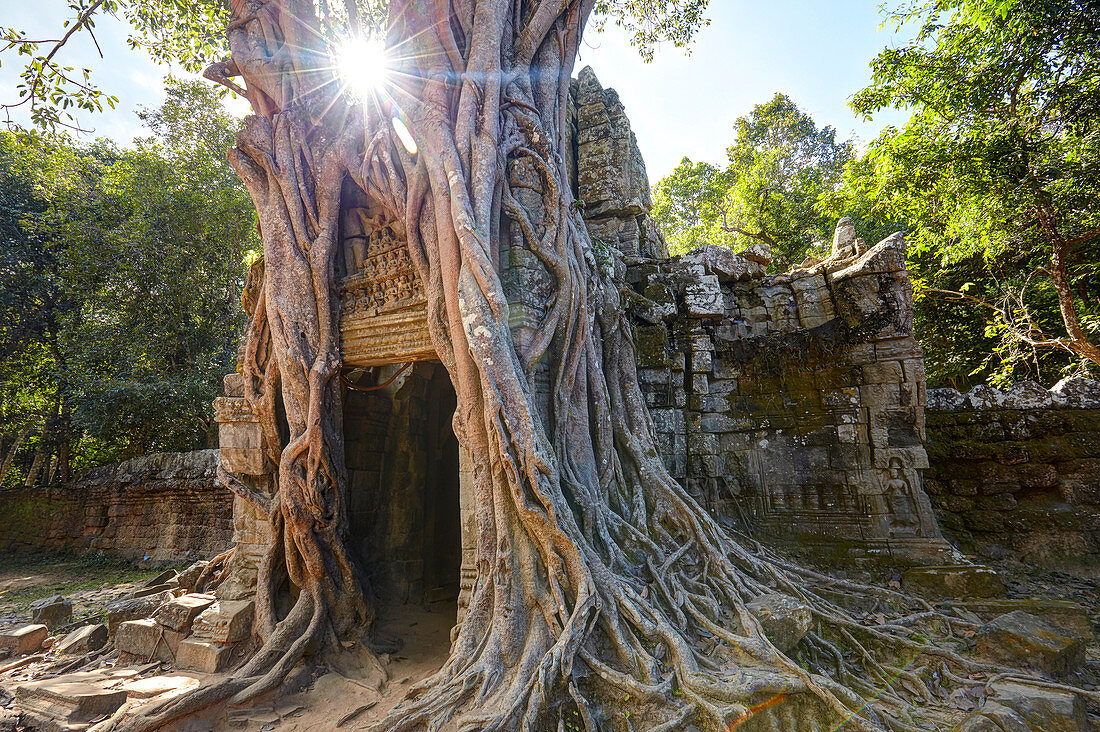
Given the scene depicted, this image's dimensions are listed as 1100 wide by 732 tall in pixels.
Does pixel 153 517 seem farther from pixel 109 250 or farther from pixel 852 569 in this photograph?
pixel 852 569

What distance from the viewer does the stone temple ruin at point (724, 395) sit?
4.20 m

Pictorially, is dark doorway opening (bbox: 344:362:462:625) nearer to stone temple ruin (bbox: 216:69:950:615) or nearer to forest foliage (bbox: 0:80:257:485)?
stone temple ruin (bbox: 216:69:950:615)

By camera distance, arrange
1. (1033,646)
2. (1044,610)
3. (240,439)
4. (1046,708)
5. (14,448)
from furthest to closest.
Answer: (14,448), (240,439), (1044,610), (1033,646), (1046,708)

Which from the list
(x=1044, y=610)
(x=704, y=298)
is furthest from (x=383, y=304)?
(x=1044, y=610)

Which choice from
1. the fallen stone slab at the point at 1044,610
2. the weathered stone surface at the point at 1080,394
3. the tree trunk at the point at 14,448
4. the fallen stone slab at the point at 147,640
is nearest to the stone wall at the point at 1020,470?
the weathered stone surface at the point at 1080,394

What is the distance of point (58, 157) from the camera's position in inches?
367

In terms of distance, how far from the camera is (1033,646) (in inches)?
105

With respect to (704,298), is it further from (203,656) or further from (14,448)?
(14,448)

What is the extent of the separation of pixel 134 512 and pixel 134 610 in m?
5.34

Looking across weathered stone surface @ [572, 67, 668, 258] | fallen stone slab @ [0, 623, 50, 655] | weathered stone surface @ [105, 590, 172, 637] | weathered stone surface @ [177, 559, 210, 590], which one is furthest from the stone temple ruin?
fallen stone slab @ [0, 623, 50, 655]

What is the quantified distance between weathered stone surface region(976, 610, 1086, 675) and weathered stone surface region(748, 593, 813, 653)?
0.95 meters

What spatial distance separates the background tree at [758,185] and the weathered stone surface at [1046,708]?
947cm

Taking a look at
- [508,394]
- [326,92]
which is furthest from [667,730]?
[326,92]

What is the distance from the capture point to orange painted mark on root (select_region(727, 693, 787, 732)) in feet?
7.09
